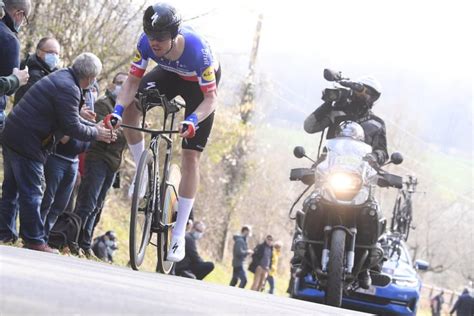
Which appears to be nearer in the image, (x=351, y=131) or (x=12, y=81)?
(x=12, y=81)

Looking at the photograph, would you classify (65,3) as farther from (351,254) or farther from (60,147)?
(351,254)

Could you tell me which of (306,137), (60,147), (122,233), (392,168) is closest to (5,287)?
(60,147)

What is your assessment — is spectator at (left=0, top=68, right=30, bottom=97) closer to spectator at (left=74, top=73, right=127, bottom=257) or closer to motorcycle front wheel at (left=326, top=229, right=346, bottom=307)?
spectator at (left=74, top=73, right=127, bottom=257)

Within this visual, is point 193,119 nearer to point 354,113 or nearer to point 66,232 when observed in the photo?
point 66,232

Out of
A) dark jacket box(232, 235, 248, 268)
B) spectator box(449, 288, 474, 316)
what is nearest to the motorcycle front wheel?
dark jacket box(232, 235, 248, 268)

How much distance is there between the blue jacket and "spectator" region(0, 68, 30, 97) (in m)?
0.24

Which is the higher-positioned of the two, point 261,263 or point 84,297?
point 261,263

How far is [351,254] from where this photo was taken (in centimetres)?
989

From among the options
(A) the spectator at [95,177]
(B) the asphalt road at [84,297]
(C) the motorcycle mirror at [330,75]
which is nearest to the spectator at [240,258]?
(A) the spectator at [95,177]

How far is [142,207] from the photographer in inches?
314

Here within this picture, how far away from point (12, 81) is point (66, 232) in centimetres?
285

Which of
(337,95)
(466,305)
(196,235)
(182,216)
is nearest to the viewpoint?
(182,216)

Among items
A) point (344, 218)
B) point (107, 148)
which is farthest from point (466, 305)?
point (344, 218)

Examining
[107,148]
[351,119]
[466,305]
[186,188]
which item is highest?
[351,119]
